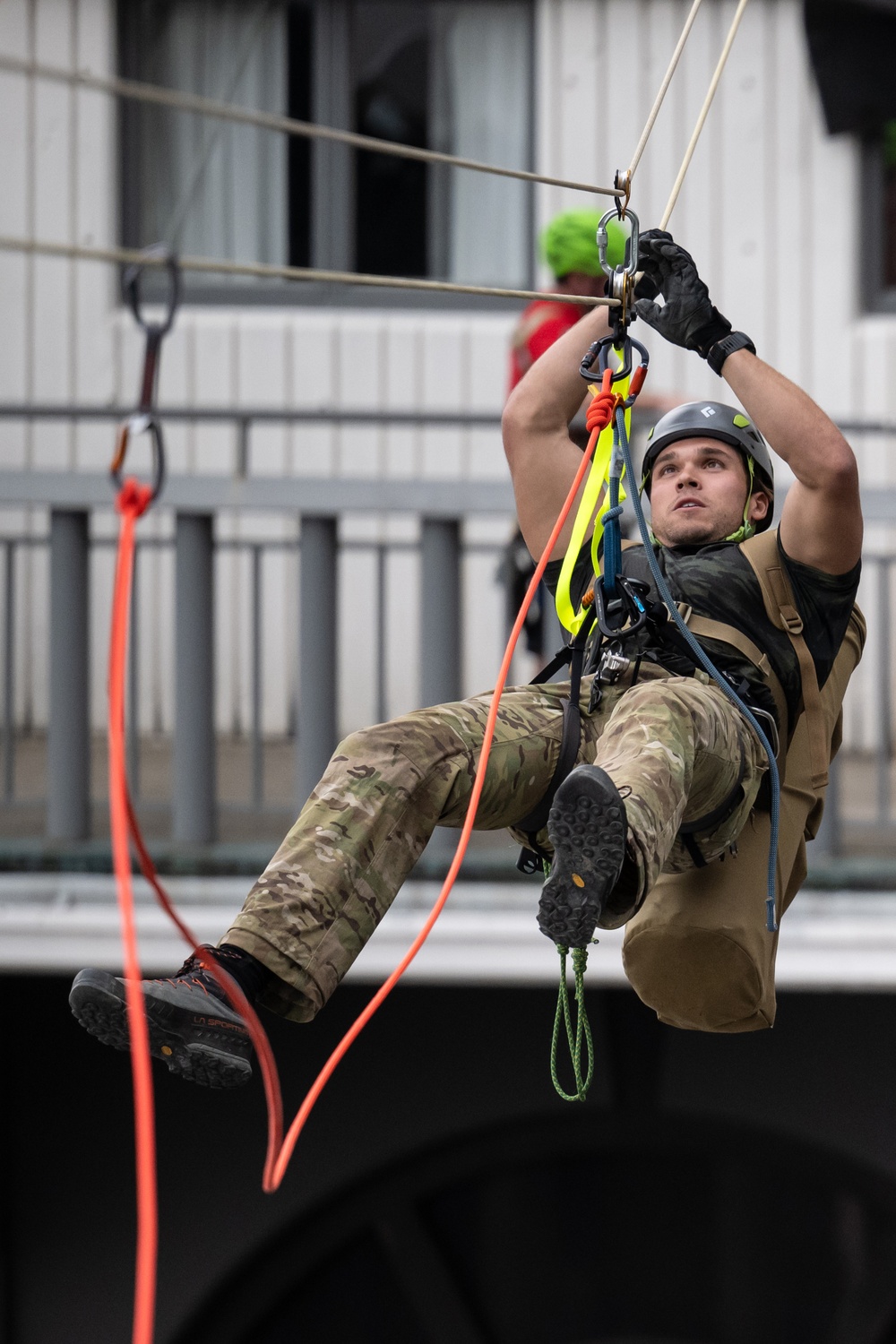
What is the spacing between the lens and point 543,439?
272 cm

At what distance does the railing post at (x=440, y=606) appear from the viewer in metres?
4.38

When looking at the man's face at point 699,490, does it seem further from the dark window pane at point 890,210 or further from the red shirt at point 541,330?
the dark window pane at point 890,210

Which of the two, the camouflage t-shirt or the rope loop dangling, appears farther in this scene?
the camouflage t-shirt

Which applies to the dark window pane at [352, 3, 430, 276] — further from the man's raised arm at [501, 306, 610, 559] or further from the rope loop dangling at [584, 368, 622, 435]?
the rope loop dangling at [584, 368, 622, 435]

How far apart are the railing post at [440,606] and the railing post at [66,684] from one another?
972mm

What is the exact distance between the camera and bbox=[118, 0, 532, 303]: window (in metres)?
6.34

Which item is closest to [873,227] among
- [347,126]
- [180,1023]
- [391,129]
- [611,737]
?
[391,129]

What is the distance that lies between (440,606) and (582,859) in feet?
8.19

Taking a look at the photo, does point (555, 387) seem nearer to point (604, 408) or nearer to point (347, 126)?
point (604, 408)

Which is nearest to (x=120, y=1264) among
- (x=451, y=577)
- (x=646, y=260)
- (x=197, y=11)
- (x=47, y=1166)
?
(x=47, y=1166)

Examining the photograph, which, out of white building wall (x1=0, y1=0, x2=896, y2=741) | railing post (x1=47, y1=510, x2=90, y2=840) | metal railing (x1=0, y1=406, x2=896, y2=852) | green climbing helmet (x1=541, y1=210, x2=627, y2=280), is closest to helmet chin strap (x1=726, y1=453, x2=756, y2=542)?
green climbing helmet (x1=541, y1=210, x2=627, y2=280)

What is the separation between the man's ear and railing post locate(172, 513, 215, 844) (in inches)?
80.5

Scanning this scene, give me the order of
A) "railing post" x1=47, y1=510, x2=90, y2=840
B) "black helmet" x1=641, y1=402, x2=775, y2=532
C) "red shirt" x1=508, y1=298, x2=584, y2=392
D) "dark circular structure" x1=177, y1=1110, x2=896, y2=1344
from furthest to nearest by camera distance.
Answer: "dark circular structure" x1=177, y1=1110, x2=896, y2=1344, "railing post" x1=47, y1=510, x2=90, y2=840, "red shirt" x1=508, y1=298, x2=584, y2=392, "black helmet" x1=641, y1=402, x2=775, y2=532

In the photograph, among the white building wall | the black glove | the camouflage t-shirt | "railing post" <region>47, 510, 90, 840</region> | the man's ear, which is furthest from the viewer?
the white building wall
